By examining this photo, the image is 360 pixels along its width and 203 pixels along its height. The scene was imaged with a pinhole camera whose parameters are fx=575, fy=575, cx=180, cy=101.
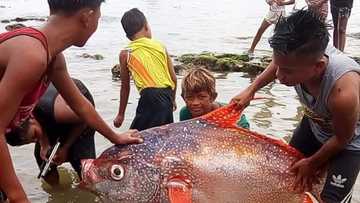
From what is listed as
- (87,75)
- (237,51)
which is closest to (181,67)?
(87,75)

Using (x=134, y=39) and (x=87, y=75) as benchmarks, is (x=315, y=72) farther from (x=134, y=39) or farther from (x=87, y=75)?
(x=87, y=75)

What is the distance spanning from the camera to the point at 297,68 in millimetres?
3137

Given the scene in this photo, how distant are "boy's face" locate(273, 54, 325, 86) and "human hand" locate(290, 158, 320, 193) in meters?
0.51

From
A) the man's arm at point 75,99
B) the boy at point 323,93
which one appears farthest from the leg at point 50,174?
the boy at point 323,93

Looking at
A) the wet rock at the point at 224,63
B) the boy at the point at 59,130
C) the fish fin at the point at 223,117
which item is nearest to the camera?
the fish fin at the point at 223,117

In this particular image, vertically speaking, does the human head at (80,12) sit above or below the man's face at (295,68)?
above

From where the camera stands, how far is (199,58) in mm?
9336

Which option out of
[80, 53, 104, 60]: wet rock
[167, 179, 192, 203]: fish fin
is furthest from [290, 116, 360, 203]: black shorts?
[80, 53, 104, 60]: wet rock

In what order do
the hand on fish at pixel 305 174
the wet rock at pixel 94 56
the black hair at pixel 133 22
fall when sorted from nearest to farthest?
1. the hand on fish at pixel 305 174
2. the black hair at pixel 133 22
3. the wet rock at pixel 94 56

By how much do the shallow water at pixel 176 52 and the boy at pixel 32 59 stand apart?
5.16 ft

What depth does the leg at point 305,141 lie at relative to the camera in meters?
3.74

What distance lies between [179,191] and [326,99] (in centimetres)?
98

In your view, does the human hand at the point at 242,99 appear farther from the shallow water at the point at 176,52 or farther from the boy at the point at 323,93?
the shallow water at the point at 176,52

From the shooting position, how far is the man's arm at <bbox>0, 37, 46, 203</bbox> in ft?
8.99
